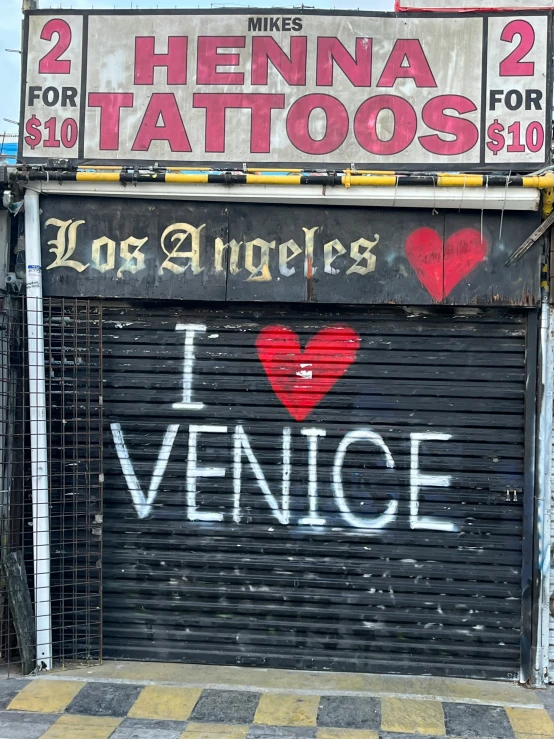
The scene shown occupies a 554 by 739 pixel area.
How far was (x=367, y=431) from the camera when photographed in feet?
19.4

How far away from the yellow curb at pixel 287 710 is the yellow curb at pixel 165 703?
520 millimetres

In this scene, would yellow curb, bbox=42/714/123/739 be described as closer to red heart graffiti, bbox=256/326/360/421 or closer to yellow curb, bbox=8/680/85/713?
yellow curb, bbox=8/680/85/713

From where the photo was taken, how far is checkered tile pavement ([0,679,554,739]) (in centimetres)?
482

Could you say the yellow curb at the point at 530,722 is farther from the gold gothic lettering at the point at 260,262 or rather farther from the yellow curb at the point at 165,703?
the gold gothic lettering at the point at 260,262

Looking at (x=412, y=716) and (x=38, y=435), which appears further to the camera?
(x=38, y=435)

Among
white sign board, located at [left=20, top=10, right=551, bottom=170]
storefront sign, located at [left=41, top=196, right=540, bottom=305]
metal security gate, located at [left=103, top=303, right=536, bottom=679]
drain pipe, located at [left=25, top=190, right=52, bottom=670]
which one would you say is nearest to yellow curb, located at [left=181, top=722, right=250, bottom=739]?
metal security gate, located at [left=103, top=303, right=536, bottom=679]

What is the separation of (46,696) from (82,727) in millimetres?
559

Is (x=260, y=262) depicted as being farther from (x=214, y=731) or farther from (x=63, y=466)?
(x=214, y=731)

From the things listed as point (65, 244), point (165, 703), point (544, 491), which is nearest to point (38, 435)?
point (65, 244)

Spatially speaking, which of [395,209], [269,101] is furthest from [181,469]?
[269,101]

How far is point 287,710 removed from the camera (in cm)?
511

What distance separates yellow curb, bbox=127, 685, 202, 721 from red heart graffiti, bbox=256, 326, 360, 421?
7.58 feet

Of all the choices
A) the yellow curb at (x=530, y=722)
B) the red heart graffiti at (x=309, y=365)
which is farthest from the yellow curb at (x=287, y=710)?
the red heart graffiti at (x=309, y=365)

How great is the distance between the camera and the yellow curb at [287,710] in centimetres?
496
